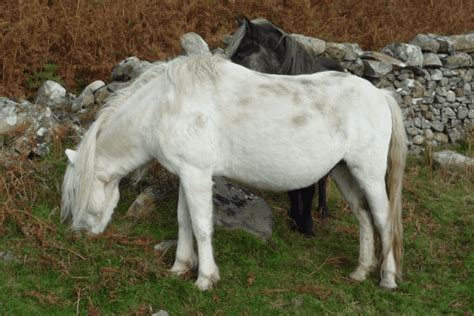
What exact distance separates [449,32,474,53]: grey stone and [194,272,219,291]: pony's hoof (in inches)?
279

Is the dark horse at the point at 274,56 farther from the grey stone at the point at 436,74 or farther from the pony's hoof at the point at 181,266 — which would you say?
the grey stone at the point at 436,74

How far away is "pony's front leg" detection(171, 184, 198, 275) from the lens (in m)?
4.80

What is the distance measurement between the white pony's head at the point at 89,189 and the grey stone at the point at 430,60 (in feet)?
21.3

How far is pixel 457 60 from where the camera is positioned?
988cm

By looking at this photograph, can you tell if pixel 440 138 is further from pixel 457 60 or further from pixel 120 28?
pixel 120 28

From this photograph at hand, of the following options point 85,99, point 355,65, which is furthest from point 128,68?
point 355,65

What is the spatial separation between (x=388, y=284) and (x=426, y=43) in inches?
230

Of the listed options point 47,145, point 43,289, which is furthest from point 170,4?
point 43,289

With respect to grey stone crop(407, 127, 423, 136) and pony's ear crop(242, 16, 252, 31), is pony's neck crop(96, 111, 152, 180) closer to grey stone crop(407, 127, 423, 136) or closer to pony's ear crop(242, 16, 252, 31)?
pony's ear crop(242, 16, 252, 31)

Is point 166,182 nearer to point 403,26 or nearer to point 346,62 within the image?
point 346,62

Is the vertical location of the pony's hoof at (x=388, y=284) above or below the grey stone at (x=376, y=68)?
below

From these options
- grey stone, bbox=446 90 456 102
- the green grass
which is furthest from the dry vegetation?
the green grass

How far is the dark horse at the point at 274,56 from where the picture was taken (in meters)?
5.96

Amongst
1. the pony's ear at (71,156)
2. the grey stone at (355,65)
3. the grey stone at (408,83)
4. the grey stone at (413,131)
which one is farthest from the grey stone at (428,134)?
the pony's ear at (71,156)
